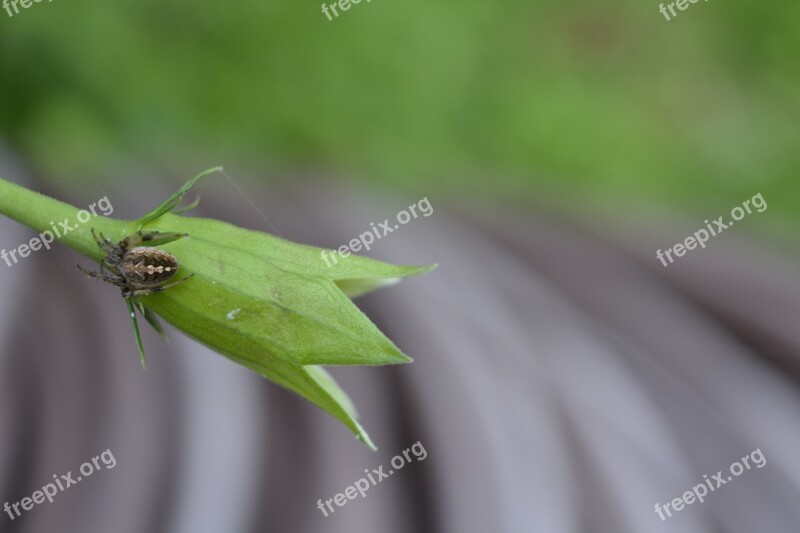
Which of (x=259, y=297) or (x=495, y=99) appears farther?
(x=495, y=99)

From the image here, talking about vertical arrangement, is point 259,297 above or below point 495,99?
below

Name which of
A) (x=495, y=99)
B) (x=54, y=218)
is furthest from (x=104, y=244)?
(x=495, y=99)

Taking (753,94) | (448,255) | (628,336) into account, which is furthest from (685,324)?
(753,94)

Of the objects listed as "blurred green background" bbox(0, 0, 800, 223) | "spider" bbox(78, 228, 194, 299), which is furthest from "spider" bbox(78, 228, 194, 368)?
"blurred green background" bbox(0, 0, 800, 223)

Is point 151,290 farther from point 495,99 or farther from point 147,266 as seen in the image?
point 495,99

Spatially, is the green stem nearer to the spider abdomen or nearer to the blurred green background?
the spider abdomen

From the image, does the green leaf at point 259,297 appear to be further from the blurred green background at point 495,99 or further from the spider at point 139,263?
the blurred green background at point 495,99
